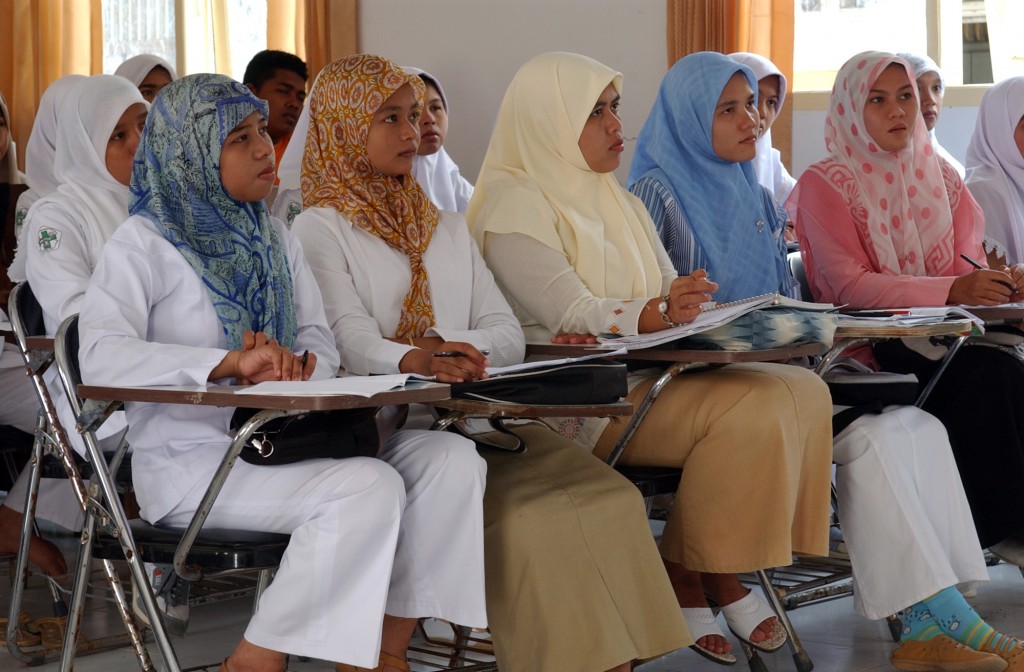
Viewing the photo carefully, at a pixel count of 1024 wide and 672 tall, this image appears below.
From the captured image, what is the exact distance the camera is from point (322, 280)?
2584 millimetres

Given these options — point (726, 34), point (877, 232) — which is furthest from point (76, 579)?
point (726, 34)

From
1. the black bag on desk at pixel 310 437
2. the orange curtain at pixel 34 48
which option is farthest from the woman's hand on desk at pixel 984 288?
the orange curtain at pixel 34 48

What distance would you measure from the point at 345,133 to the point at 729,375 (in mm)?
921

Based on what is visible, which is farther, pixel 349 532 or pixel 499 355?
pixel 499 355

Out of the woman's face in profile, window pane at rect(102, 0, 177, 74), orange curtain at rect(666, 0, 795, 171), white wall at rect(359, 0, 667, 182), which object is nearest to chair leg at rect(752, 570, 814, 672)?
the woman's face in profile

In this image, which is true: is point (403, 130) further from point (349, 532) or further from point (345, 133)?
point (349, 532)

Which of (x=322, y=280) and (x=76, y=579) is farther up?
(x=322, y=280)

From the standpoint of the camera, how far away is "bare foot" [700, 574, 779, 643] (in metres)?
2.65

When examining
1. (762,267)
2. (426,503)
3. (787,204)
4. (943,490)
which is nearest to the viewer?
(426,503)

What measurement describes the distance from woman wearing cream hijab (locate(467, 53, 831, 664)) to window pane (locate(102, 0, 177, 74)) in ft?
14.3

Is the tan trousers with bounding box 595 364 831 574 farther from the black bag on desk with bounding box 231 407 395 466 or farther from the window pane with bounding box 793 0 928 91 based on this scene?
the window pane with bounding box 793 0 928 91

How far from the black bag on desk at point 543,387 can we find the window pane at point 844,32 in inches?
139

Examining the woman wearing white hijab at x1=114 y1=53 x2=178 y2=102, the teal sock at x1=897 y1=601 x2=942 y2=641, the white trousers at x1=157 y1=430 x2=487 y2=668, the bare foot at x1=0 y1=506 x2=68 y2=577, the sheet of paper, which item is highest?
the woman wearing white hijab at x1=114 y1=53 x2=178 y2=102

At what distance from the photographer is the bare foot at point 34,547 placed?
3.11 metres
